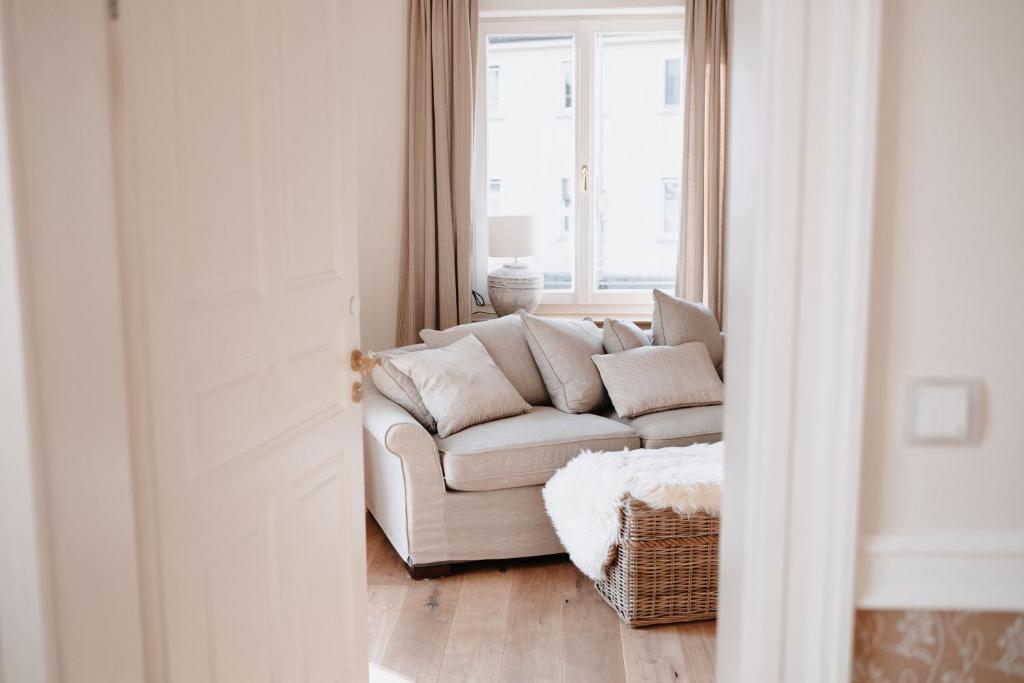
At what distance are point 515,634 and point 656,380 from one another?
4.66 feet

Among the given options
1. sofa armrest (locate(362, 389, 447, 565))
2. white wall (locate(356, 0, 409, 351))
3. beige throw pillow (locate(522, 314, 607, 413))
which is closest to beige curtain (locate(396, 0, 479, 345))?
white wall (locate(356, 0, 409, 351))

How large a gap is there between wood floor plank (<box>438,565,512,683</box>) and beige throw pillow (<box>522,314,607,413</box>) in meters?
0.84

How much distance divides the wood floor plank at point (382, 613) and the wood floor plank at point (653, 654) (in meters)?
0.74

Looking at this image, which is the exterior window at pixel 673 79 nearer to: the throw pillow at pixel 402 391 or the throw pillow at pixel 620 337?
the throw pillow at pixel 620 337

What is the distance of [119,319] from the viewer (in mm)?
1300

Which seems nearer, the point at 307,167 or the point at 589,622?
the point at 307,167

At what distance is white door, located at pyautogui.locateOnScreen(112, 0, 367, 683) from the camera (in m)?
1.40

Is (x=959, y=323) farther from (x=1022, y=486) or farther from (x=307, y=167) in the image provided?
(x=307, y=167)

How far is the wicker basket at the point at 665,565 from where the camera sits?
9.72ft

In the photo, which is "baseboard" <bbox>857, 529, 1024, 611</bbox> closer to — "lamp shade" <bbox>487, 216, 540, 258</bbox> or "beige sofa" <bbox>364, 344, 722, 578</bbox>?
"beige sofa" <bbox>364, 344, 722, 578</bbox>

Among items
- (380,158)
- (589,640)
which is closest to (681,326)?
(589,640)

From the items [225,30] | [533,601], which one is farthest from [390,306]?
[225,30]

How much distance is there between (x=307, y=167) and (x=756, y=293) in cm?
105

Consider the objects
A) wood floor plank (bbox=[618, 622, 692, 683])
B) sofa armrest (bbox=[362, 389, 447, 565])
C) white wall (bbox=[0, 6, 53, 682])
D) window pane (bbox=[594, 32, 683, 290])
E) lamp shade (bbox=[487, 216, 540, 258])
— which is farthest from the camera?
window pane (bbox=[594, 32, 683, 290])
